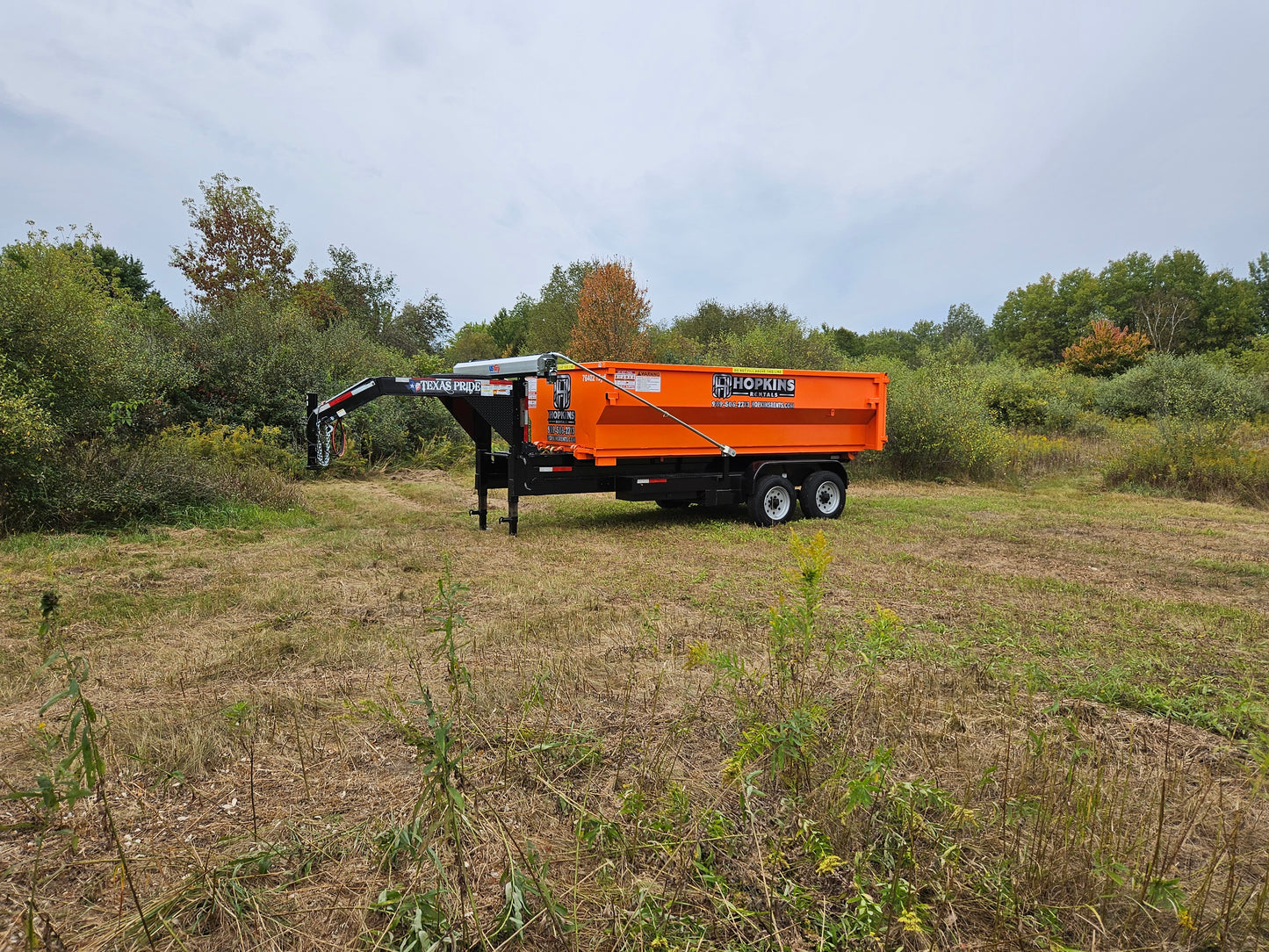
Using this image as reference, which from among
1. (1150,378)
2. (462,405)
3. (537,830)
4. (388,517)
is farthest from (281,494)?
(1150,378)

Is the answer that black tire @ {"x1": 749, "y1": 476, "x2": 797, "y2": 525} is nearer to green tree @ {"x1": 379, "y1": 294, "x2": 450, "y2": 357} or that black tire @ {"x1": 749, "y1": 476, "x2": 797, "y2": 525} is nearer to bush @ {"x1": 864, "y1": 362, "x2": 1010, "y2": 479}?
bush @ {"x1": 864, "y1": 362, "x2": 1010, "y2": 479}

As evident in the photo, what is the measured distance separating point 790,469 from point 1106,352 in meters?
37.7

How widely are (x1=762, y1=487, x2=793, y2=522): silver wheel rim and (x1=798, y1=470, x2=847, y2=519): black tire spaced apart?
1.14 feet

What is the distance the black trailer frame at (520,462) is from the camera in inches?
322

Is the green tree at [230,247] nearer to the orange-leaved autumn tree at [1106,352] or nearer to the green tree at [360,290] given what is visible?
the green tree at [360,290]

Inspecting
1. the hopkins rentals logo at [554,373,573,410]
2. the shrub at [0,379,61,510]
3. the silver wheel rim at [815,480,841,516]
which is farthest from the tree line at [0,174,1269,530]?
the silver wheel rim at [815,480,841,516]

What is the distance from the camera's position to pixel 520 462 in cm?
859

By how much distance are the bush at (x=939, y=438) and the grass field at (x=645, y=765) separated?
10206 millimetres

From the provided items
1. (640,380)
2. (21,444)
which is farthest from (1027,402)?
(21,444)

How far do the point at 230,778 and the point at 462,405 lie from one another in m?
7.03

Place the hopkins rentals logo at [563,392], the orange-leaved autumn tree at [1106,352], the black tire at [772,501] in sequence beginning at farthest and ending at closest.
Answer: the orange-leaved autumn tree at [1106,352], the black tire at [772,501], the hopkins rentals logo at [563,392]

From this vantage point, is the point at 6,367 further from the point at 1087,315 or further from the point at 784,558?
the point at 1087,315

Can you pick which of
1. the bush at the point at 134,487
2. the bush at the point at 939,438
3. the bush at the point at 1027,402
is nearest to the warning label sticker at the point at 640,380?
the bush at the point at 134,487

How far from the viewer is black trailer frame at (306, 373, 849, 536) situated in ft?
26.8
